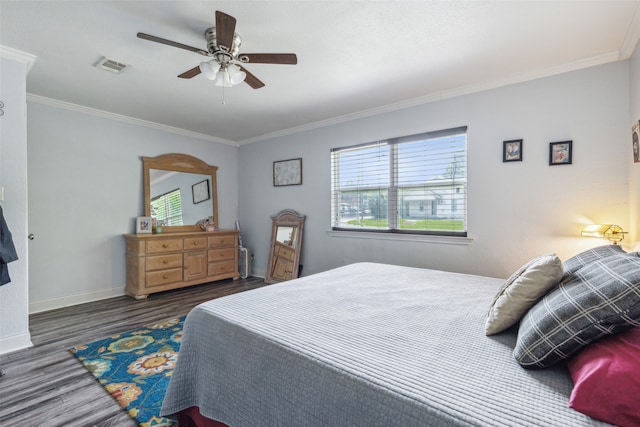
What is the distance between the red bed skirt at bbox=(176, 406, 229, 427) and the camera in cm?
143

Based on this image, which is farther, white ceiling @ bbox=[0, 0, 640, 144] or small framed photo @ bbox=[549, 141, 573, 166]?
small framed photo @ bbox=[549, 141, 573, 166]

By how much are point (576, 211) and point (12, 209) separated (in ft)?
15.7

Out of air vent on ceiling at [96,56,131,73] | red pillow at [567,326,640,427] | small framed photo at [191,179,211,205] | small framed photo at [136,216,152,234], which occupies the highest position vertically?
air vent on ceiling at [96,56,131,73]

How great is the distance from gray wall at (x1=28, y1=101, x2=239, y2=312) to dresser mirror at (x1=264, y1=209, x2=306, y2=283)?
78.6 inches

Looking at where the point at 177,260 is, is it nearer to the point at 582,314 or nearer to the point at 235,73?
the point at 235,73

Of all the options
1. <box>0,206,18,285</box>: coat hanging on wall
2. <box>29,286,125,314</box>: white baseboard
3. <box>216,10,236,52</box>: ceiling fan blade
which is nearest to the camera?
<box>216,10,236,52</box>: ceiling fan blade

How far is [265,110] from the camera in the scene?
3.84m

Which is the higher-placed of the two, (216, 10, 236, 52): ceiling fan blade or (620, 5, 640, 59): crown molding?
(620, 5, 640, 59): crown molding

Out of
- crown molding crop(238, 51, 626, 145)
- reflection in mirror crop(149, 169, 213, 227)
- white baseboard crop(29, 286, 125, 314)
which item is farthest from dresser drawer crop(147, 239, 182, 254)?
crown molding crop(238, 51, 626, 145)

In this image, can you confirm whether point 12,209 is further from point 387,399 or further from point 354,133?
point 354,133

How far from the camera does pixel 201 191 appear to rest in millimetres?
5008

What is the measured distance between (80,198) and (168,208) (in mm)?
1072

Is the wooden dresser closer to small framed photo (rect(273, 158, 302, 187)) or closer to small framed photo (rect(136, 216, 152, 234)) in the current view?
small framed photo (rect(136, 216, 152, 234))

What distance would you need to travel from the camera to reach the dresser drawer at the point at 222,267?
15.5 feet
